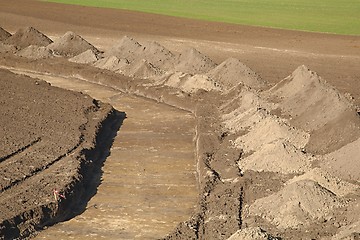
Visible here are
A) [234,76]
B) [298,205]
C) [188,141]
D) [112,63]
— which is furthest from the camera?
[112,63]

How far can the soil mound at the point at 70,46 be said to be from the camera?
33.8 m

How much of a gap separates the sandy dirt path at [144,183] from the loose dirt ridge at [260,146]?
53 centimetres

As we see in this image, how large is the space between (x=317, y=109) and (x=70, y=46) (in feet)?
54.1

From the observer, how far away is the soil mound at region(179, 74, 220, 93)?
1035 inches

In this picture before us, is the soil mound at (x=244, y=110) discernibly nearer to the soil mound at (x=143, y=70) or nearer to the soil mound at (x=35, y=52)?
the soil mound at (x=143, y=70)

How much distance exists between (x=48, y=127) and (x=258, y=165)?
666 centimetres

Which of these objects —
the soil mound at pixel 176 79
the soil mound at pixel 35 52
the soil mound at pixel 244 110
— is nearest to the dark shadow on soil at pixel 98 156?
the soil mound at pixel 176 79

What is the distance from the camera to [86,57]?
32.4 m

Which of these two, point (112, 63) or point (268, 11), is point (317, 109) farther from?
point (268, 11)

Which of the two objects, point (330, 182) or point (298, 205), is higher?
point (330, 182)

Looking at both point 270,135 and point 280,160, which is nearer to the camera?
point 280,160

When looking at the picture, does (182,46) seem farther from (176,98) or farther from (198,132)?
(198,132)

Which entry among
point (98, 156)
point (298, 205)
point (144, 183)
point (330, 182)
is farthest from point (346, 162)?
point (98, 156)

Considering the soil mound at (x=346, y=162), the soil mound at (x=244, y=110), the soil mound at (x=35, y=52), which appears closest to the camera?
the soil mound at (x=346, y=162)
